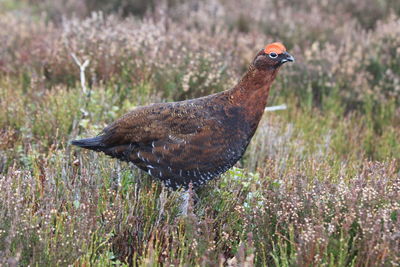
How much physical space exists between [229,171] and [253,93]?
70cm

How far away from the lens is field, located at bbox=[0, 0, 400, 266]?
2.47 meters

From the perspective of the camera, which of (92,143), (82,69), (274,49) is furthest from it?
(82,69)

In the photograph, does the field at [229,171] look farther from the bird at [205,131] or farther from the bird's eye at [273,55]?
the bird's eye at [273,55]

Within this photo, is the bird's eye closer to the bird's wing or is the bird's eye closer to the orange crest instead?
the orange crest

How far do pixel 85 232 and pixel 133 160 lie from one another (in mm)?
903

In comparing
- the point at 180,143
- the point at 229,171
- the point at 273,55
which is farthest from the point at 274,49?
the point at 229,171

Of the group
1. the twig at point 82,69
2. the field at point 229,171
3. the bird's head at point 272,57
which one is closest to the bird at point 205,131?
the bird's head at point 272,57

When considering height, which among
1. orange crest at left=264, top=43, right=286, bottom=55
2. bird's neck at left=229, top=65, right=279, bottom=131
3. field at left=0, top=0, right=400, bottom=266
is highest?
orange crest at left=264, top=43, right=286, bottom=55

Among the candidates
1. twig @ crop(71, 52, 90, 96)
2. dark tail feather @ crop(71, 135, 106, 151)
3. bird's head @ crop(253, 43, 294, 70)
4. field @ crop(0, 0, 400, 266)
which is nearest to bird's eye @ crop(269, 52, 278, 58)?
bird's head @ crop(253, 43, 294, 70)

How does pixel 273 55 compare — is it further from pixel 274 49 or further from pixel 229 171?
pixel 229 171

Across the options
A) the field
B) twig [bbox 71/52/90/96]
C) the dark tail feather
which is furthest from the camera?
twig [bbox 71/52/90/96]

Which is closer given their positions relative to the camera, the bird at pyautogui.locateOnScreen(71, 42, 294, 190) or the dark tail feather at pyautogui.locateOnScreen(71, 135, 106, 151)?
the bird at pyautogui.locateOnScreen(71, 42, 294, 190)

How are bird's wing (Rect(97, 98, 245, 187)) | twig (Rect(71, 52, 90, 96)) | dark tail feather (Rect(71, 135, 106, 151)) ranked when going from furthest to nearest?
twig (Rect(71, 52, 90, 96)) < dark tail feather (Rect(71, 135, 106, 151)) < bird's wing (Rect(97, 98, 245, 187))

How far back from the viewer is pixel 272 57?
3.12 metres
